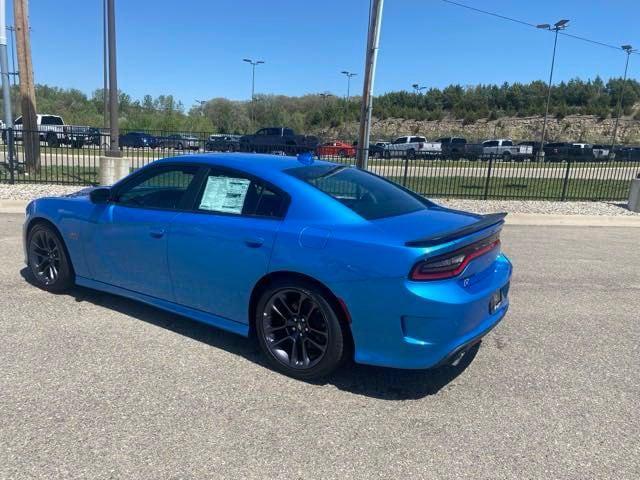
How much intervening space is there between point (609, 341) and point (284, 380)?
9.71 feet

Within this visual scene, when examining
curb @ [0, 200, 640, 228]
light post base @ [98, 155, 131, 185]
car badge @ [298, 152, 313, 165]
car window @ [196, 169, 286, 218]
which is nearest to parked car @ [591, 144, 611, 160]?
curb @ [0, 200, 640, 228]

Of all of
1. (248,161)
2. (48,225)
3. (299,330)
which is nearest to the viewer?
(299,330)

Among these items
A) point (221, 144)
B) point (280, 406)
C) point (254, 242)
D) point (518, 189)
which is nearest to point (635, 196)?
point (518, 189)

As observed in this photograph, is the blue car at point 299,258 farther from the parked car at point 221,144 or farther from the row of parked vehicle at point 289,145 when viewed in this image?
the parked car at point 221,144

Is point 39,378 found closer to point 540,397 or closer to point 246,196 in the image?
point 246,196

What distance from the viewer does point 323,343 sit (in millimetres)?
3391

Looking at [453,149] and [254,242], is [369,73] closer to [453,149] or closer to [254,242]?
[453,149]

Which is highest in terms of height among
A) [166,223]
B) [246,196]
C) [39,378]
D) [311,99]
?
[311,99]

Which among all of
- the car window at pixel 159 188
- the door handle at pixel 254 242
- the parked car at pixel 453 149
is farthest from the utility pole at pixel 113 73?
the door handle at pixel 254 242

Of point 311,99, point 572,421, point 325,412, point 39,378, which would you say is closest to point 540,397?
point 572,421

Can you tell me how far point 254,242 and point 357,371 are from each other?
1204mm

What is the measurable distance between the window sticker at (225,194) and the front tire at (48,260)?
70.1 inches

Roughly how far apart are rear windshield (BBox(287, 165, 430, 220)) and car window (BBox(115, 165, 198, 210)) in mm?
943

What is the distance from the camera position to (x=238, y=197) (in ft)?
12.5
